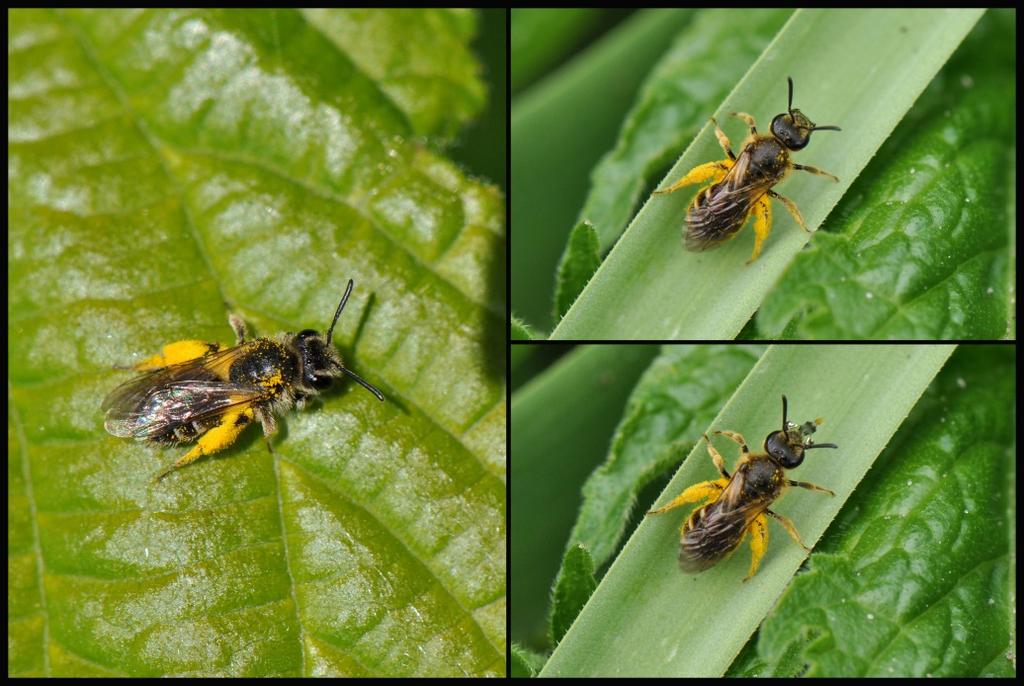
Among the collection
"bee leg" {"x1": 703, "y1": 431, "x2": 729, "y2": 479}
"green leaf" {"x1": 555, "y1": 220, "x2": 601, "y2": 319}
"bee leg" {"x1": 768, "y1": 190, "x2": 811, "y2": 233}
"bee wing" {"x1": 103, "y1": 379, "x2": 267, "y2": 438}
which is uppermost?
"bee leg" {"x1": 768, "y1": 190, "x2": 811, "y2": 233}

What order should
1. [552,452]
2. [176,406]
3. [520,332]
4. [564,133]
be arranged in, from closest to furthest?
1. [520,332]
2. [176,406]
3. [552,452]
4. [564,133]

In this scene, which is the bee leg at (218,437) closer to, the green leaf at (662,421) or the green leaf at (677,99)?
the green leaf at (662,421)

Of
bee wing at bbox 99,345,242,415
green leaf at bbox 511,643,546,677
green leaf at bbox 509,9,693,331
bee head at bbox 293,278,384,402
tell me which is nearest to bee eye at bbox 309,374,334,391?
bee head at bbox 293,278,384,402

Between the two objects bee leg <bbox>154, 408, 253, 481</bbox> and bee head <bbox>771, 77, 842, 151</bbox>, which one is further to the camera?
bee leg <bbox>154, 408, 253, 481</bbox>

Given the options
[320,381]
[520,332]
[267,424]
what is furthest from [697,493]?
[267,424]

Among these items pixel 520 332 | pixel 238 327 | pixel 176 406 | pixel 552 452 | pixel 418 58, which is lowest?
pixel 176 406

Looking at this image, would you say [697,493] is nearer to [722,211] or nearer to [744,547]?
[744,547]

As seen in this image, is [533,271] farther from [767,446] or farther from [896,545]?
[896,545]

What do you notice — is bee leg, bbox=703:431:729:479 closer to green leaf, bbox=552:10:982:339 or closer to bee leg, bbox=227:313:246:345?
green leaf, bbox=552:10:982:339

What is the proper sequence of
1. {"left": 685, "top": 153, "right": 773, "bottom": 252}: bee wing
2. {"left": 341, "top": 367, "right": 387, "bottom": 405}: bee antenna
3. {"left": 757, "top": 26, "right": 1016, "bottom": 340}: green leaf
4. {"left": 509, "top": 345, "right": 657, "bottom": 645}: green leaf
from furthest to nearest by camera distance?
{"left": 509, "top": 345, "right": 657, "bottom": 645}: green leaf < {"left": 341, "top": 367, "right": 387, "bottom": 405}: bee antenna < {"left": 757, "top": 26, "right": 1016, "bottom": 340}: green leaf < {"left": 685, "top": 153, "right": 773, "bottom": 252}: bee wing
